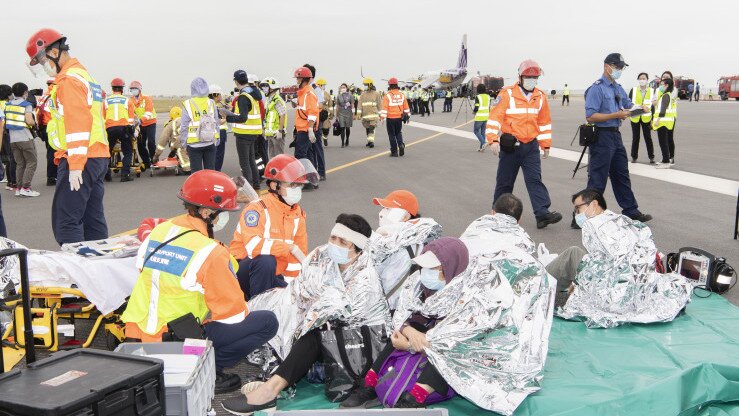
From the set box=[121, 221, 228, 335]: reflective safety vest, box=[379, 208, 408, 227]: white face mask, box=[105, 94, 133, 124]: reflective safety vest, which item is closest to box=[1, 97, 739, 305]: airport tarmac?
box=[105, 94, 133, 124]: reflective safety vest

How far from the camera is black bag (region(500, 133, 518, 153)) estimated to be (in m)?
7.89

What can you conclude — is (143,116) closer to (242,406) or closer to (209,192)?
(209,192)

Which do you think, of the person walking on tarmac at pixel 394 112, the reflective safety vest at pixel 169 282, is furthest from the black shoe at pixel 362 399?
the person walking on tarmac at pixel 394 112

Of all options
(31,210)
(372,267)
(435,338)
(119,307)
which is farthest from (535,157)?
(31,210)

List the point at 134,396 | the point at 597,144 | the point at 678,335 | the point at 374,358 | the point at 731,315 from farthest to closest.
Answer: the point at 597,144
the point at 731,315
the point at 678,335
the point at 374,358
the point at 134,396

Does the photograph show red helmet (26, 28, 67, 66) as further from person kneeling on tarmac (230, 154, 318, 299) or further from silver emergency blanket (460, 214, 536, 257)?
silver emergency blanket (460, 214, 536, 257)

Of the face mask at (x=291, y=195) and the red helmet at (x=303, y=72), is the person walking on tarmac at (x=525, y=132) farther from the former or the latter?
the red helmet at (x=303, y=72)

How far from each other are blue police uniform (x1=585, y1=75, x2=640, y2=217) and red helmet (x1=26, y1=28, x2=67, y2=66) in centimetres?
591

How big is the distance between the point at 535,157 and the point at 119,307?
5.37m

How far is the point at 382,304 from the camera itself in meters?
4.13

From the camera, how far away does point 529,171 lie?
799 cm

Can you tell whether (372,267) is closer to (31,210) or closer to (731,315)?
(731,315)

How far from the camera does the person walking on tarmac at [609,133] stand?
25.7 ft

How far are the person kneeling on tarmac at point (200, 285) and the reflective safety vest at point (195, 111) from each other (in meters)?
6.28
